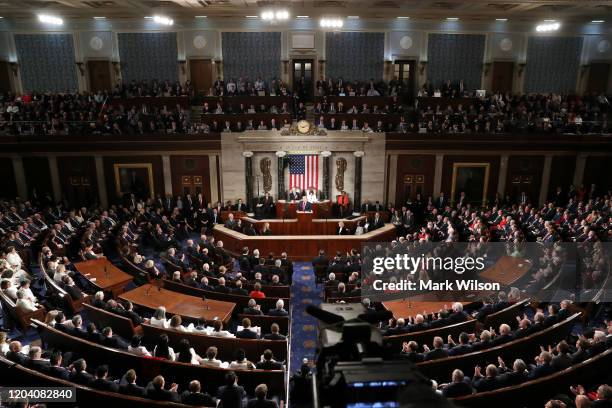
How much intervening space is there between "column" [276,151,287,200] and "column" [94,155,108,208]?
7118 millimetres

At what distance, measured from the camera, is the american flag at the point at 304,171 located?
58.6 feet

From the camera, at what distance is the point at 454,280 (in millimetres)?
11773

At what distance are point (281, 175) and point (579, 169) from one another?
12305 mm

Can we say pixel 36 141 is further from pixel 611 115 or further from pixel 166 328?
pixel 611 115

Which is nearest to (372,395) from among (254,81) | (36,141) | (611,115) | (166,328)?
(166,328)

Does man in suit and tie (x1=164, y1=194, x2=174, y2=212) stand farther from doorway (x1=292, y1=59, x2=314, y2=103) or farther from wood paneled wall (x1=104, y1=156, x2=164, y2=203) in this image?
doorway (x1=292, y1=59, x2=314, y2=103)

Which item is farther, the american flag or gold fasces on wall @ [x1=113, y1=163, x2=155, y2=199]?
gold fasces on wall @ [x1=113, y1=163, x2=155, y2=199]

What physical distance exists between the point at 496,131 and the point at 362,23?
808 centimetres

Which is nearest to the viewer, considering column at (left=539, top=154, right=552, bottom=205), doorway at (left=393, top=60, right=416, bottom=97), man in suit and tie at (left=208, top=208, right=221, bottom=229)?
man in suit and tie at (left=208, top=208, right=221, bottom=229)

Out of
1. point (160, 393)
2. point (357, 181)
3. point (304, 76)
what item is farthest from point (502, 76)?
point (160, 393)

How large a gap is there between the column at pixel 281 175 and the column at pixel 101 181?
7.12m

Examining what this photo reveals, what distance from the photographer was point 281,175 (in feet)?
58.7

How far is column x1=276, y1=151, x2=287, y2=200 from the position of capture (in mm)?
17656

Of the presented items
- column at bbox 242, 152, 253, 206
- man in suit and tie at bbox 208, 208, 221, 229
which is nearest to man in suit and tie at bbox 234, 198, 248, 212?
column at bbox 242, 152, 253, 206
